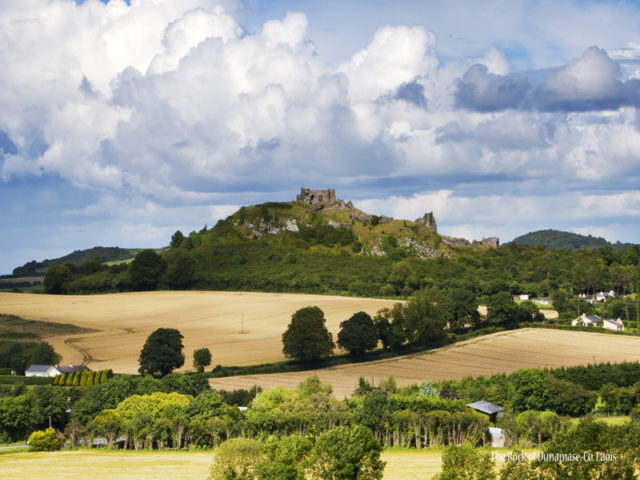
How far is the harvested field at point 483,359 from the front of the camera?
94.9 m

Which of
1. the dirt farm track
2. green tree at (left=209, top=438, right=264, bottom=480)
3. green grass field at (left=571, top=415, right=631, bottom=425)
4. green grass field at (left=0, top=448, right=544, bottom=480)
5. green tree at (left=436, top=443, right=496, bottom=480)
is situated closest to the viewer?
green tree at (left=436, top=443, right=496, bottom=480)

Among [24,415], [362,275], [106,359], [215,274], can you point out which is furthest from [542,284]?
[24,415]

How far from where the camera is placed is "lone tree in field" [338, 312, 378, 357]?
108 meters

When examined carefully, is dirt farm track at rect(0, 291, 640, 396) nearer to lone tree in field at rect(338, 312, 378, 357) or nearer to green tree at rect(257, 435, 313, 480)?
lone tree in field at rect(338, 312, 378, 357)

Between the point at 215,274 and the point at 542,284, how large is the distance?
259ft

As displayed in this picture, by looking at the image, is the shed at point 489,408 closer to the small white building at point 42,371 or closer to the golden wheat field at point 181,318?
the golden wheat field at point 181,318

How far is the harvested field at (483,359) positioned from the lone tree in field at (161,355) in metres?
6.48

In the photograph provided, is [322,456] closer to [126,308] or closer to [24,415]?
[24,415]

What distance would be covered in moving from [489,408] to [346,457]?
30.7m

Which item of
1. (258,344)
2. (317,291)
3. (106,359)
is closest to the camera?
(106,359)

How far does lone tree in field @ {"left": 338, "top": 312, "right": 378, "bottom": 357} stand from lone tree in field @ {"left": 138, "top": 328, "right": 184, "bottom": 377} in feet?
74.1

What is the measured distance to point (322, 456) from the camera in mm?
47281

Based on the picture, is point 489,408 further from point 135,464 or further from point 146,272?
point 146,272

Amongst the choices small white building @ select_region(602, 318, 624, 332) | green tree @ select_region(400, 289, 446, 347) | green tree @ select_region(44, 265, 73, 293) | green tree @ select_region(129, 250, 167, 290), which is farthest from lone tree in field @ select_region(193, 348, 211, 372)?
green tree @ select_region(44, 265, 73, 293)
